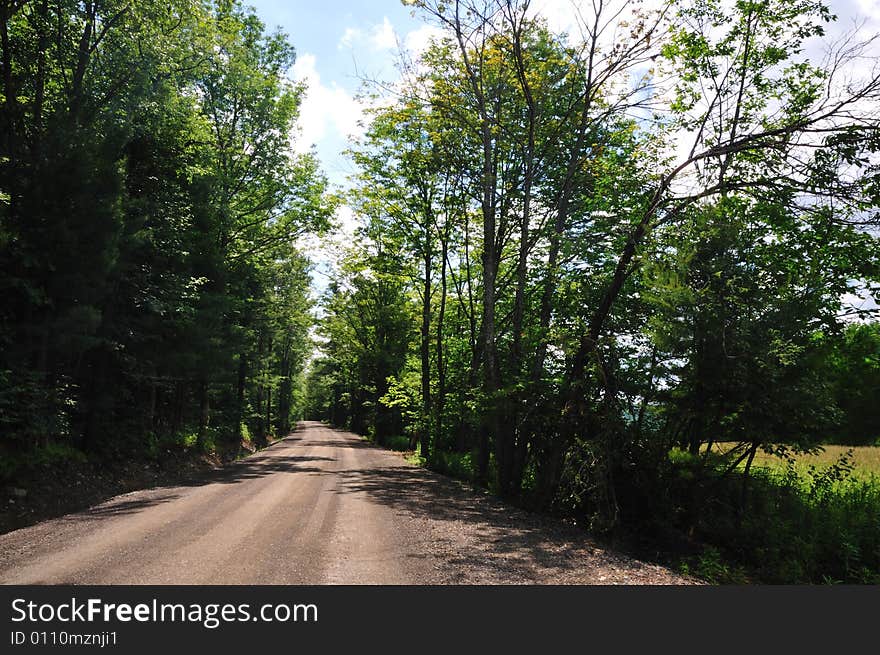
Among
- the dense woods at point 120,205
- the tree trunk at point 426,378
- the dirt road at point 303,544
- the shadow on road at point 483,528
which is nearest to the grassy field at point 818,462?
the shadow on road at point 483,528

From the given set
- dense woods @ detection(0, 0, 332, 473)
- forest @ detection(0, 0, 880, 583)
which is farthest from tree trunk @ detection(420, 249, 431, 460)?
dense woods @ detection(0, 0, 332, 473)

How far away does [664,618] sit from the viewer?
4.32 meters

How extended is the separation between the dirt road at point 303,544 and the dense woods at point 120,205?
3131 mm

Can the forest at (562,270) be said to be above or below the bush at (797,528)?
above

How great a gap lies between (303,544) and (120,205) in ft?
27.1

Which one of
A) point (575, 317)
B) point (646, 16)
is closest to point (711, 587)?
point (575, 317)

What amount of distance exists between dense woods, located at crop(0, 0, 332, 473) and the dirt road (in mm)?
3131

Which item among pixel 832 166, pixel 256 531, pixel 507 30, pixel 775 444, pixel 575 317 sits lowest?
pixel 256 531

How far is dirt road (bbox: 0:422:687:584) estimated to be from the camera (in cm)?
508

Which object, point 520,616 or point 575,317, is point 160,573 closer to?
point 520,616

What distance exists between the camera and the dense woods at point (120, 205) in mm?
9188

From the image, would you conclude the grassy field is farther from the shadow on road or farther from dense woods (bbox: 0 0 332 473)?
dense woods (bbox: 0 0 332 473)

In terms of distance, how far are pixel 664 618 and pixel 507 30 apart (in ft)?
40.0

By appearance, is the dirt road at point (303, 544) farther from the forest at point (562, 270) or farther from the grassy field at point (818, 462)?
the grassy field at point (818, 462)
